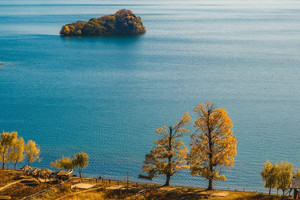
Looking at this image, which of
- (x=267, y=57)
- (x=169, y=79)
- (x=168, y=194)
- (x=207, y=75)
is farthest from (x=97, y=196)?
(x=267, y=57)

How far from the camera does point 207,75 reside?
148 m

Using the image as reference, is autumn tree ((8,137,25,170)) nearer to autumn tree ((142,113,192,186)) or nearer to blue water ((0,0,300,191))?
blue water ((0,0,300,191))

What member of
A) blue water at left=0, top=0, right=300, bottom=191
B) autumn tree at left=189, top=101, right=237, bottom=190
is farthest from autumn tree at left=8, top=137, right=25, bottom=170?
autumn tree at left=189, top=101, right=237, bottom=190

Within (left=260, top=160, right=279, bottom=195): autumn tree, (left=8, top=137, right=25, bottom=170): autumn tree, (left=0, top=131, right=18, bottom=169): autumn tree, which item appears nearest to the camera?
(left=260, top=160, right=279, bottom=195): autumn tree

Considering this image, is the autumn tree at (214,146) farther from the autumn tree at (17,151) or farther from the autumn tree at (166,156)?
the autumn tree at (17,151)

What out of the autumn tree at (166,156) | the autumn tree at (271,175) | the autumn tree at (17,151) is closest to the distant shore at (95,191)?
the autumn tree at (166,156)

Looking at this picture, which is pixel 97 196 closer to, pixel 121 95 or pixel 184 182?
pixel 184 182

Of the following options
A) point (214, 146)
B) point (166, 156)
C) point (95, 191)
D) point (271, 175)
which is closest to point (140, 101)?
point (166, 156)

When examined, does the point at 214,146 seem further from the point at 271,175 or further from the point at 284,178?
the point at 284,178

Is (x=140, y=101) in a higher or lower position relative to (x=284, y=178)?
higher

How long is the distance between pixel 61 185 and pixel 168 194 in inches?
578

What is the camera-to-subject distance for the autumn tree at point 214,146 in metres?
56.7

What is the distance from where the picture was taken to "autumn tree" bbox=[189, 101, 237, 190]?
56.7 metres

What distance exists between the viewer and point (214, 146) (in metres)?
57.7
